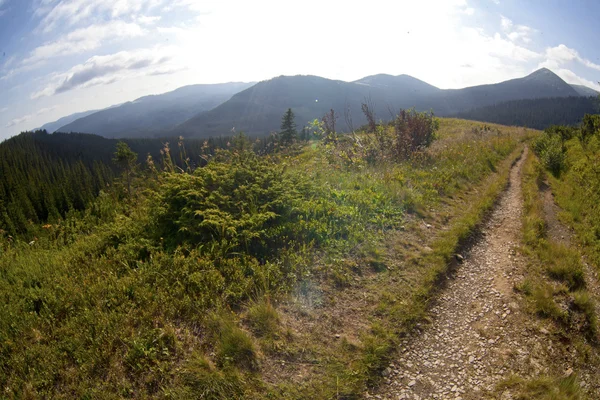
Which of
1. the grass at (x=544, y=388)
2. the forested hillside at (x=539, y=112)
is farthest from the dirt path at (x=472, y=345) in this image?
the forested hillside at (x=539, y=112)

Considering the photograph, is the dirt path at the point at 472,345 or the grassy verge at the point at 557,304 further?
the dirt path at the point at 472,345

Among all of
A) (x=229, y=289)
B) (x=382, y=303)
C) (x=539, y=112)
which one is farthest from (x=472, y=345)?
(x=539, y=112)

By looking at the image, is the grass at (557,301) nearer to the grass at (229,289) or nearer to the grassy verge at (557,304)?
the grassy verge at (557,304)

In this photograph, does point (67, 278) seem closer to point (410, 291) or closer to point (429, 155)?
point (410, 291)

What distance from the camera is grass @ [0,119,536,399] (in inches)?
141

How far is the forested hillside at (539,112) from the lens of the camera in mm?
142125

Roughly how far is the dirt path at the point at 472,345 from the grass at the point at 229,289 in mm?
285

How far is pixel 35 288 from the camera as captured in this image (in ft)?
16.2

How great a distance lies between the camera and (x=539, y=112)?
14962 centimetres

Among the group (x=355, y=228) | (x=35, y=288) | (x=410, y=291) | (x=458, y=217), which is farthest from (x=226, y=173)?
(x=458, y=217)

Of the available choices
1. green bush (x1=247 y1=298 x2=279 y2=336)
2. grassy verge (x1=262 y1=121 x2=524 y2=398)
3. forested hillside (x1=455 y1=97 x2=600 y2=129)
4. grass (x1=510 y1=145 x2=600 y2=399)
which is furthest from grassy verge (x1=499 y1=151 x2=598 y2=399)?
forested hillside (x1=455 y1=97 x2=600 y2=129)

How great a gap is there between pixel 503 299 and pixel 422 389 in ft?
8.72

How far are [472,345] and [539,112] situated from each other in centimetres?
19550

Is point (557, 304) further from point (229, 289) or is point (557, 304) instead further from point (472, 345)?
point (229, 289)
